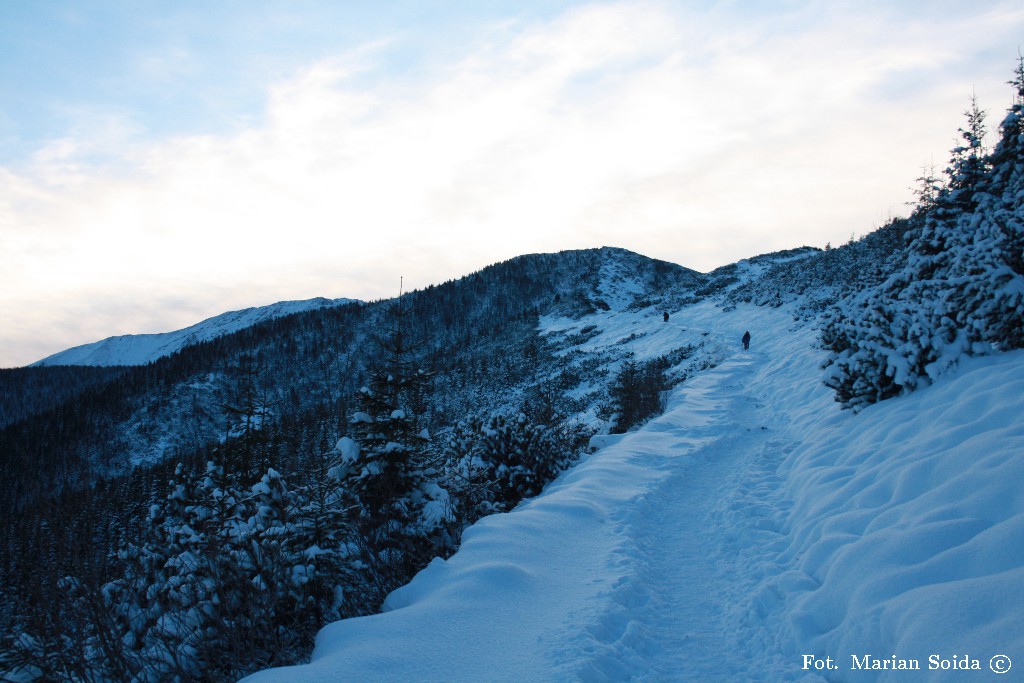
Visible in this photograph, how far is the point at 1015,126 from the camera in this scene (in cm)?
884

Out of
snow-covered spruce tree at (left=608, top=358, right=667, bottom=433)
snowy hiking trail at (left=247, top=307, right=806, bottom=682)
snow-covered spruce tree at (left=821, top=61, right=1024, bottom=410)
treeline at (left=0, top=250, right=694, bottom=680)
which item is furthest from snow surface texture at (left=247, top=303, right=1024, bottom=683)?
snow-covered spruce tree at (left=608, top=358, right=667, bottom=433)

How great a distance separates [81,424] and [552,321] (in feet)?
281

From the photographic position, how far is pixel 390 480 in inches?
270

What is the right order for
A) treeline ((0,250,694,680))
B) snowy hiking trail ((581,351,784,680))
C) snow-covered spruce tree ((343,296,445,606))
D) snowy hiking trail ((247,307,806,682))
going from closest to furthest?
snowy hiking trail ((247,307,806,682)) < snowy hiking trail ((581,351,784,680)) < treeline ((0,250,694,680)) < snow-covered spruce tree ((343,296,445,606))

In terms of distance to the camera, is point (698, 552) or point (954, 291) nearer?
point (698, 552)

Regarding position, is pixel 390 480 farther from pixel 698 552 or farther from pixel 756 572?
pixel 756 572

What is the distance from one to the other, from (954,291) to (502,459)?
778 cm

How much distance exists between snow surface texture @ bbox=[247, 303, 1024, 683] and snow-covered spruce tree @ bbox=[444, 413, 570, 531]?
1091mm

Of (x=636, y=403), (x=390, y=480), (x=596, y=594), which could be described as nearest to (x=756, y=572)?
(x=596, y=594)
